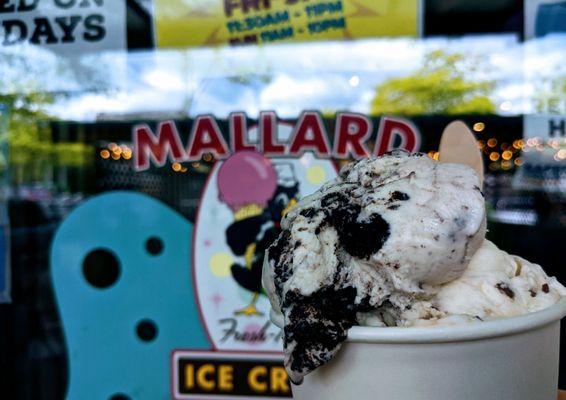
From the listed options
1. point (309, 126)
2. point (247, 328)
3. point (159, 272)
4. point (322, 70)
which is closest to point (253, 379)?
point (247, 328)

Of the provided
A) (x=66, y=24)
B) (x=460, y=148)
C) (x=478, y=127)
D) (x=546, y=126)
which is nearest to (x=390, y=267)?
(x=460, y=148)

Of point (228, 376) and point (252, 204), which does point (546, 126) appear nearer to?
point (252, 204)

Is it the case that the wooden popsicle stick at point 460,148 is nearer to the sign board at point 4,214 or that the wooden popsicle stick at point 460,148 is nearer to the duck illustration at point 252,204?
the duck illustration at point 252,204

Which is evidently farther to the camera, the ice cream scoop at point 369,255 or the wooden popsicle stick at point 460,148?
the wooden popsicle stick at point 460,148

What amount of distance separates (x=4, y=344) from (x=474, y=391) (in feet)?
7.03

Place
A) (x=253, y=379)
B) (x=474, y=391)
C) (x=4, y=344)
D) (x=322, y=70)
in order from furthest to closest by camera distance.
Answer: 1. (x=4, y=344)
2. (x=322, y=70)
3. (x=253, y=379)
4. (x=474, y=391)

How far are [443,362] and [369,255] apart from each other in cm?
13

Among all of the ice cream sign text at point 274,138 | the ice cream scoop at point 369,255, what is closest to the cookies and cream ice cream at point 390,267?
the ice cream scoop at point 369,255

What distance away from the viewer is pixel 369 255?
2.07 ft

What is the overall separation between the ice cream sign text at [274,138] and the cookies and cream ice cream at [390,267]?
52.4 inches

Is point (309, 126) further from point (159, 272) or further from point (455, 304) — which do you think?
point (455, 304)

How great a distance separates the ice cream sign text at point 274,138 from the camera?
2.01m

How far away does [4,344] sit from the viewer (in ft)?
7.45

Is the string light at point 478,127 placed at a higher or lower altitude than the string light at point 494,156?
higher
